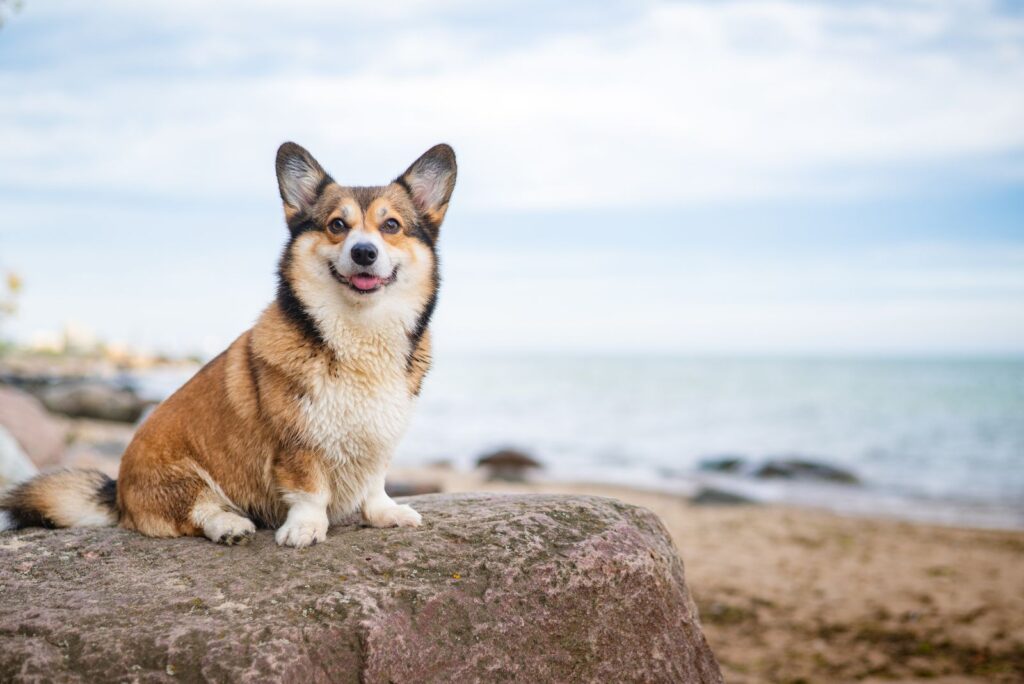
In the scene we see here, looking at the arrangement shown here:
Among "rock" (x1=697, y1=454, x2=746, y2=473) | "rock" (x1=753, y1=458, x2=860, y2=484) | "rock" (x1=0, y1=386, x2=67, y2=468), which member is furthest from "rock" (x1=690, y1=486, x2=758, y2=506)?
"rock" (x1=0, y1=386, x2=67, y2=468)

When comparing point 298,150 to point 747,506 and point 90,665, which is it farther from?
point 747,506

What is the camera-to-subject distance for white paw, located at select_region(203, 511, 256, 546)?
3.86 meters

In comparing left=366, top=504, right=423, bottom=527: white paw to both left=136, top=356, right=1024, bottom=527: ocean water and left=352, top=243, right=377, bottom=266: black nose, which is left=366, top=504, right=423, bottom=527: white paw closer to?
left=352, top=243, right=377, bottom=266: black nose

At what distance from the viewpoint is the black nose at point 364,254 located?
3.65 meters

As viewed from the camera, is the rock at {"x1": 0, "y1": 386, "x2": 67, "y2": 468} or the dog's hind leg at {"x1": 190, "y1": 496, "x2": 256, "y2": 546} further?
the rock at {"x1": 0, "y1": 386, "x2": 67, "y2": 468}

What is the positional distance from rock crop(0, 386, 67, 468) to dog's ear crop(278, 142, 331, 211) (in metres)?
7.98

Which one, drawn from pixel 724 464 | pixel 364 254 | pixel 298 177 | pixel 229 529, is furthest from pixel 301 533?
pixel 724 464

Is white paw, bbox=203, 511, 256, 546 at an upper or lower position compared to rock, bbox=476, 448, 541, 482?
upper

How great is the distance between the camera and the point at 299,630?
3.15m

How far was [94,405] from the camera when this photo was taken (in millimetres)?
20812

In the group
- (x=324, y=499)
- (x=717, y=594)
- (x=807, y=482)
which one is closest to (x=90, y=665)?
(x=324, y=499)

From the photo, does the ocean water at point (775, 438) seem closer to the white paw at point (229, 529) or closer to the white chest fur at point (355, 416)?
the white chest fur at point (355, 416)

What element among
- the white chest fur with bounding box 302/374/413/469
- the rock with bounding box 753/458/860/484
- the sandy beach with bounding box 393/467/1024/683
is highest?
the white chest fur with bounding box 302/374/413/469

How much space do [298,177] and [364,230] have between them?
1.86 ft
